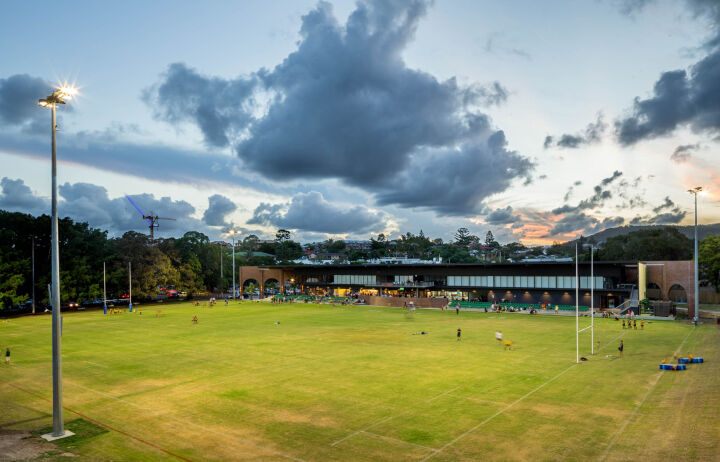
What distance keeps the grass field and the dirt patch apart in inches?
20.6

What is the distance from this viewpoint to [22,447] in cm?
1947

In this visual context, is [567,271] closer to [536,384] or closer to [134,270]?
[536,384]

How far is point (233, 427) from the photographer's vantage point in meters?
22.3

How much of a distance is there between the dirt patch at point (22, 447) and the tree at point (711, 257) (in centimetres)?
10713

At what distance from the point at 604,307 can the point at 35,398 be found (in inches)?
3432

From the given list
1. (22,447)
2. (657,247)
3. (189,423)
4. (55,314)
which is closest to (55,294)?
(55,314)

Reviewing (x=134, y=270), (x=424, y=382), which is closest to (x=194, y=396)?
(x=424, y=382)

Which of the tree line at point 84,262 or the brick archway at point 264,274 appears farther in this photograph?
the brick archway at point 264,274

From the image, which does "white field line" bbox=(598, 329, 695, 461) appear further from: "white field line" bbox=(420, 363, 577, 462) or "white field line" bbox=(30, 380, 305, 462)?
"white field line" bbox=(30, 380, 305, 462)

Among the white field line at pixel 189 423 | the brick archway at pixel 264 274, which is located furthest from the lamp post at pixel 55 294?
the brick archway at pixel 264 274

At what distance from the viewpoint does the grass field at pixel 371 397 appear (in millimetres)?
19766

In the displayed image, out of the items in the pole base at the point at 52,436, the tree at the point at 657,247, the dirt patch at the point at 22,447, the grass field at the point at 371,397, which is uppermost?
the tree at the point at 657,247

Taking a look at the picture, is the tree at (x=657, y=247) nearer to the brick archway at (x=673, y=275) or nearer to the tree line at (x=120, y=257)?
the tree line at (x=120, y=257)

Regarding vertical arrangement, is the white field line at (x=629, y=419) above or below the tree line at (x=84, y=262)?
below
